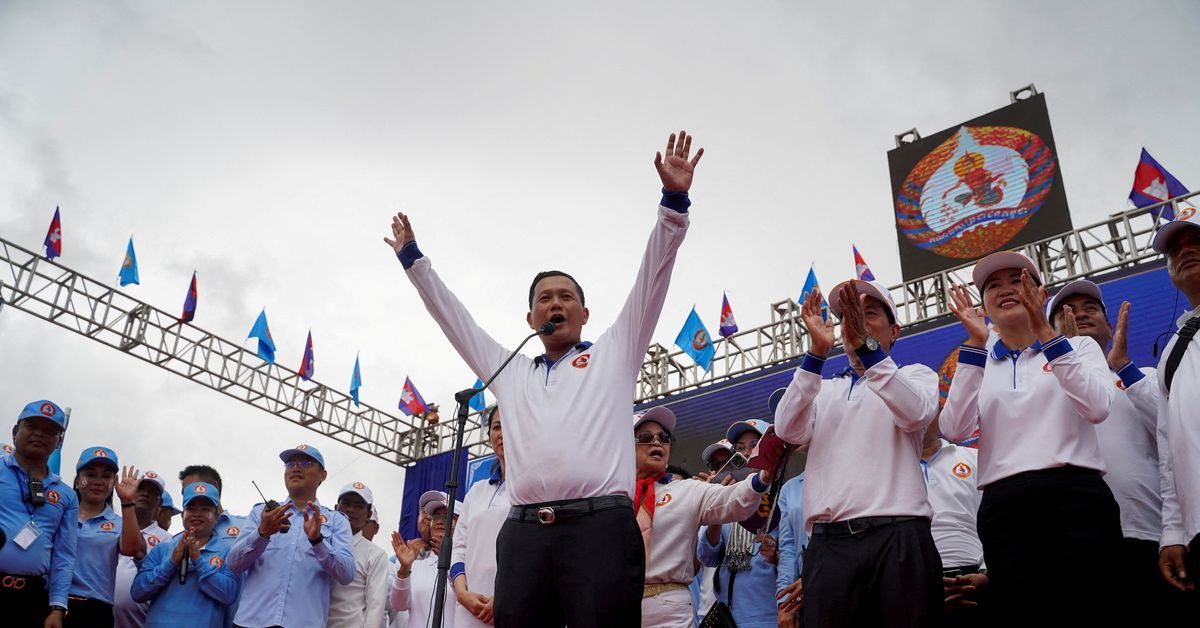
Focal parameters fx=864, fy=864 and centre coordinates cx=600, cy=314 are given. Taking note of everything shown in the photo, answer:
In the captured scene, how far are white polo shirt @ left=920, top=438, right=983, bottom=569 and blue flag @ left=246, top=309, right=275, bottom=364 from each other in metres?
11.8

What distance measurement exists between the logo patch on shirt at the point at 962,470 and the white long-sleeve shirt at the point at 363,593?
129 inches

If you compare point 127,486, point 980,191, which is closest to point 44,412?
point 127,486

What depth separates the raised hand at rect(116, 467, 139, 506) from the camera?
14.9 ft

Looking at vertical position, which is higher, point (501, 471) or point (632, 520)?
point (501, 471)

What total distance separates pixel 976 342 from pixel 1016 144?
9319 millimetres

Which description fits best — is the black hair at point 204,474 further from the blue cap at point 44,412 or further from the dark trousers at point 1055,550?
the dark trousers at point 1055,550

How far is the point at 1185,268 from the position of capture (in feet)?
9.96

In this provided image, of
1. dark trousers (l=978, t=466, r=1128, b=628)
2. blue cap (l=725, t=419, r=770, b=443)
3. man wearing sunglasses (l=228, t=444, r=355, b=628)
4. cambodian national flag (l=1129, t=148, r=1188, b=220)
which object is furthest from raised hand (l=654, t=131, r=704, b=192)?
cambodian national flag (l=1129, t=148, r=1188, b=220)

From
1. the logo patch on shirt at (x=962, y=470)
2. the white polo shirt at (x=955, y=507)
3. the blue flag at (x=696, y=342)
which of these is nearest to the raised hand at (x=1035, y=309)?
the white polo shirt at (x=955, y=507)

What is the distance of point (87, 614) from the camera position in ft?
15.4

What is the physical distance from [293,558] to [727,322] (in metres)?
8.70

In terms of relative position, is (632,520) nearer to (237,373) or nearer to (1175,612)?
(1175,612)

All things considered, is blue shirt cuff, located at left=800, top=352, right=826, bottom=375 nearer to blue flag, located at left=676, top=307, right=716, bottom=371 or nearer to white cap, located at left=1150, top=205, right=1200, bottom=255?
white cap, located at left=1150, top=205, right=1200, bottom=255

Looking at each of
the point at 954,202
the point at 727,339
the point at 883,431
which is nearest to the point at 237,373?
the point at 727,339
